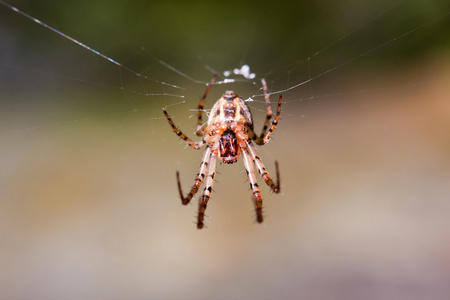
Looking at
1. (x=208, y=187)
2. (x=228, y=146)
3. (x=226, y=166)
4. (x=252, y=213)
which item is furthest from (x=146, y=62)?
(x=228, y=146)

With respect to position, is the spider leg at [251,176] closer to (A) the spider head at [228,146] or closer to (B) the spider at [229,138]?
(B) the spider at [229,138]

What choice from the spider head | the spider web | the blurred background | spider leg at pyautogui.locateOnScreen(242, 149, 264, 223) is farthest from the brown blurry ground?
the spider head

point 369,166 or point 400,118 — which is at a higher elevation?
point 400,118

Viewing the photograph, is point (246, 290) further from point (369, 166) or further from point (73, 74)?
point (73, 74)

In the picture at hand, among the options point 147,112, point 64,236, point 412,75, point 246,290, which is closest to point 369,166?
point 412,75

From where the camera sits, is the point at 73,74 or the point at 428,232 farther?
the point at 73,74

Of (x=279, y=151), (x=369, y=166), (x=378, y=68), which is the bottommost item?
(x=369, y=166)
